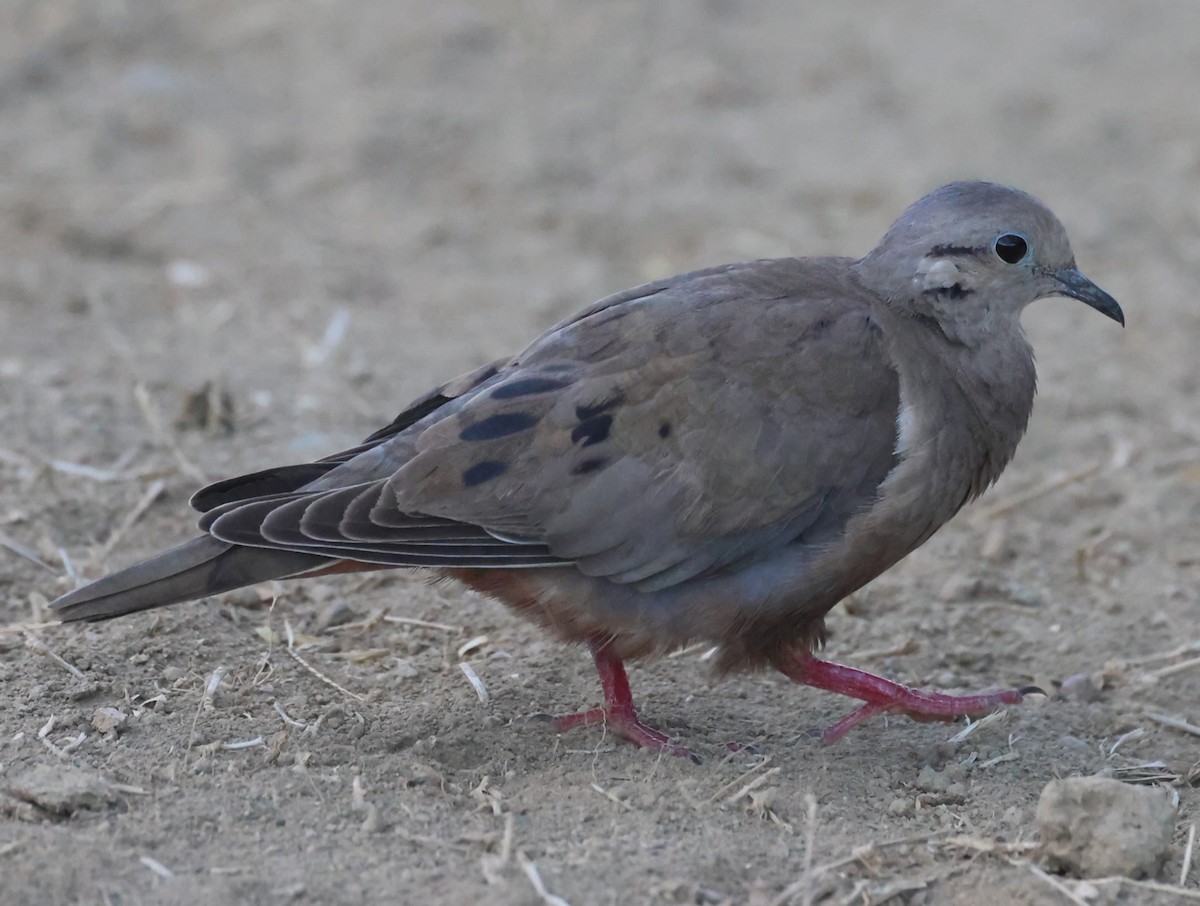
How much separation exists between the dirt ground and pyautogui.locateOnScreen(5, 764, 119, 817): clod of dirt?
0.4 inches

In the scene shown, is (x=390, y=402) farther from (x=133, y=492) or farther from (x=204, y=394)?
(x=133, y=492)

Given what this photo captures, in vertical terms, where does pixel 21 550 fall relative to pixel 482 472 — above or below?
below

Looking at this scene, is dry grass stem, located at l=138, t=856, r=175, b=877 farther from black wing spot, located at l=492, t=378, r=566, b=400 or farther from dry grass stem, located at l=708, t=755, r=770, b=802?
black wing spot, located at l=492, t=378, r=566, b=400

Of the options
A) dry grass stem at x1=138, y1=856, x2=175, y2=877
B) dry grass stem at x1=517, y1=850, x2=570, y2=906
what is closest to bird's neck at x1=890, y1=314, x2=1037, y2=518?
dry grass stem at x1=517, y1=850, x2=570, y2=906

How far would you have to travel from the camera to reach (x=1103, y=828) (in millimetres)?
3418

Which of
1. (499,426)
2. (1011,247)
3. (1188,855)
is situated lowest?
(1188,855)

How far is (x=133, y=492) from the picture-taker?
5391 millimetres

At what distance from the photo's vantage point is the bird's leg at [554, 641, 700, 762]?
4168 mm

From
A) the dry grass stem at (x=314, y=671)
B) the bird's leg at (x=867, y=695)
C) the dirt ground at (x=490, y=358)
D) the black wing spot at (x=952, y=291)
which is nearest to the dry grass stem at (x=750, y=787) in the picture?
the dirt ground at (x=490, y=358)

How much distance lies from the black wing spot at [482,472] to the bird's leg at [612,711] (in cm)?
52

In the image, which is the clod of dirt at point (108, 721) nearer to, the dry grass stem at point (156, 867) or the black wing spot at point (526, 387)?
the dry grass stem at point (156, 867)

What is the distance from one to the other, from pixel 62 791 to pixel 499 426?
1.33 metres

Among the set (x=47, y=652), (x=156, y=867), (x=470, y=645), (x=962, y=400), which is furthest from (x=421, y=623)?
(x=962, y=400)

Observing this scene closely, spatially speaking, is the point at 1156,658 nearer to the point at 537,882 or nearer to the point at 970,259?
the point at 970,259
